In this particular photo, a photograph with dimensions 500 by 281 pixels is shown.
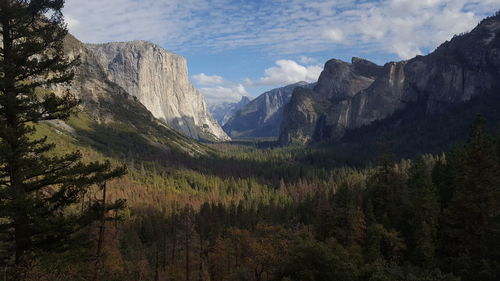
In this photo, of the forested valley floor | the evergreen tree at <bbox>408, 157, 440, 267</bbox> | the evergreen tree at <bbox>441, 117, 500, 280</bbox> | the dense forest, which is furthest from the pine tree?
the evergreen tree at <bbox>408, 157, 440, 267</bbox>

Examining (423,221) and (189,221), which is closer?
(189,221)

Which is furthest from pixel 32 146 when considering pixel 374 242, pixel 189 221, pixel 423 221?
pixel 423 221

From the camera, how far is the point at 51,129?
7864 inches

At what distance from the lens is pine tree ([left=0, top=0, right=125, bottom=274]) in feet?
57.2

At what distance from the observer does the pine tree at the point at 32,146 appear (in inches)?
686

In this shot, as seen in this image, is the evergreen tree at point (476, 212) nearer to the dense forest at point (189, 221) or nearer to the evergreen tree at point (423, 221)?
the dense forest at point (189, 221)

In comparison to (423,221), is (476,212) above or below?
above

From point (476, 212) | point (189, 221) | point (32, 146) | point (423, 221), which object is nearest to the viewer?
point (32, 146)

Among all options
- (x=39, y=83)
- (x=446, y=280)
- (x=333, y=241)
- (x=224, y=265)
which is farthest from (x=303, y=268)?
(x=39, y=83)

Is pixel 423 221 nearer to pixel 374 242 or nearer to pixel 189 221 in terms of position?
pixel 374 242

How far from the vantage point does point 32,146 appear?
18.2 m

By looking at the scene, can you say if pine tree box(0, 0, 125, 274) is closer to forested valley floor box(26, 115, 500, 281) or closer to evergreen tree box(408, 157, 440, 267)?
forested valley floor box(26, 115, 500, 281)

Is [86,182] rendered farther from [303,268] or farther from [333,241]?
[333,241]

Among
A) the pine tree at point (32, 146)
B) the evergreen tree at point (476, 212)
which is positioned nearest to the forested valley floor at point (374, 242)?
the evergreen tree at point (476, 212)
